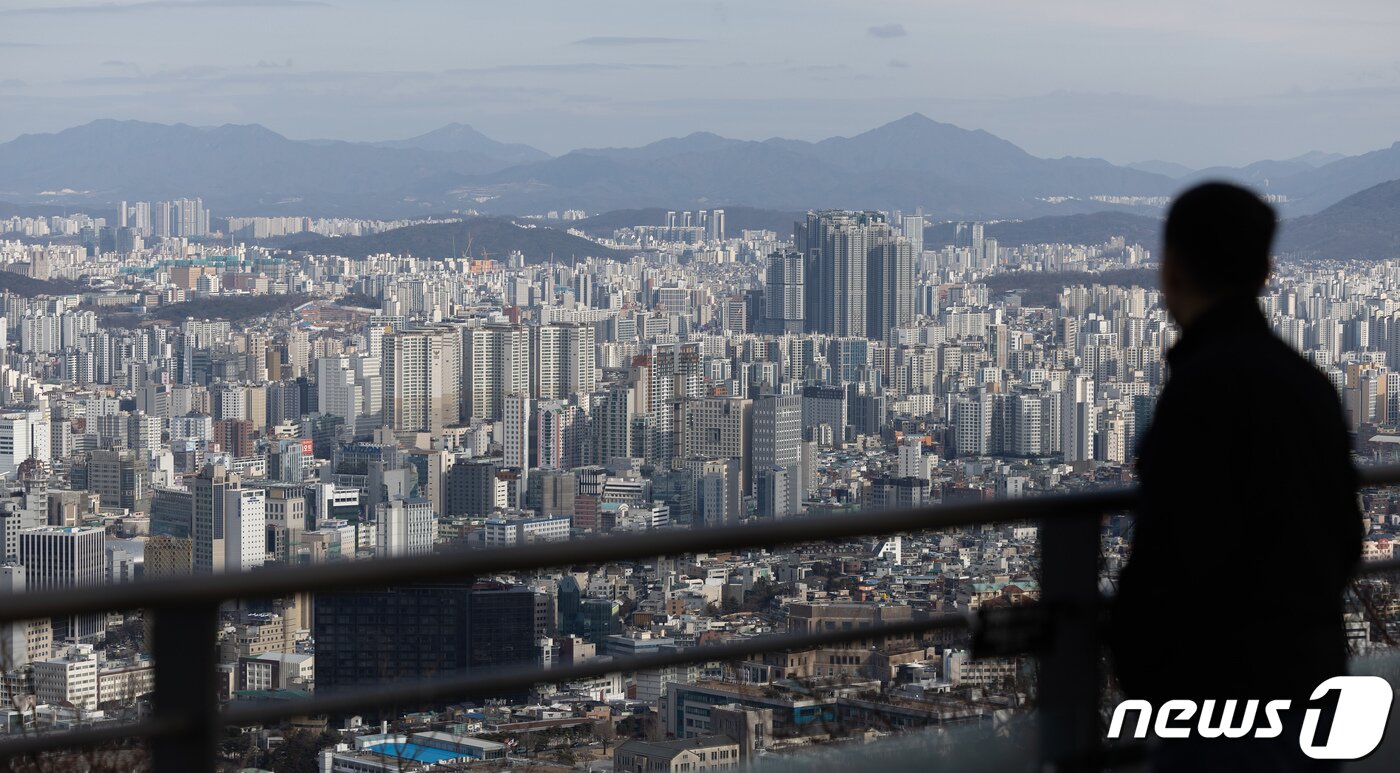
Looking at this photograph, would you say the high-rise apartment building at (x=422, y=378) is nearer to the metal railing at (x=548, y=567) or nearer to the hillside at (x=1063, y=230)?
the hillside at (x=1063, y=230)

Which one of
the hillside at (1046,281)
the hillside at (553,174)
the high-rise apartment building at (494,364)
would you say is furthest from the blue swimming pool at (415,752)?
the hillside at (553,174)

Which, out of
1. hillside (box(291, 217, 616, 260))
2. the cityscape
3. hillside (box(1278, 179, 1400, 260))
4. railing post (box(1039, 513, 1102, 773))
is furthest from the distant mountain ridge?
railing post (box(1039, 513, 1102, 773))

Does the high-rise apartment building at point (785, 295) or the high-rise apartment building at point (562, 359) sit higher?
the high-rise apartment building at point (785, 295)

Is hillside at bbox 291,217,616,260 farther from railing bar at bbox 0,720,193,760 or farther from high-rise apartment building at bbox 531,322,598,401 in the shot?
railing bar at bbox 0,720,193,760

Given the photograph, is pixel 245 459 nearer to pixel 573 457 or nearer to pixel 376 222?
pixel 573 457

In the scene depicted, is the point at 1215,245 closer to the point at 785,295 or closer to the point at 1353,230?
the point at 1353,230

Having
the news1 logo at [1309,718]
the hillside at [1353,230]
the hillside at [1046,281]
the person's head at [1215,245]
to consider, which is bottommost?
the news1 logo at [1309,718]
